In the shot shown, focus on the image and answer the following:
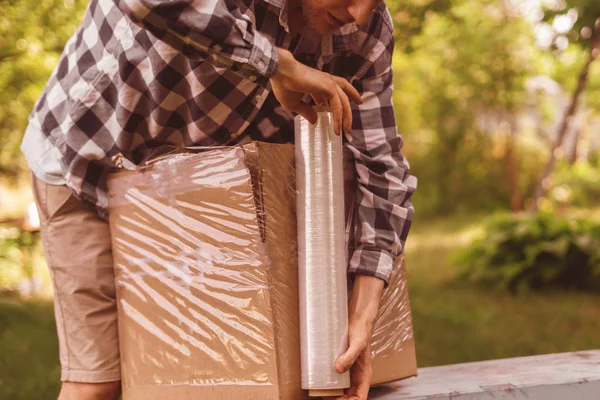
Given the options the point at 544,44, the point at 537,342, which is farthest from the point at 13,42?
the point at 544,44

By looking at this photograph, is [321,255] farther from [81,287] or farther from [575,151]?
[575,151]

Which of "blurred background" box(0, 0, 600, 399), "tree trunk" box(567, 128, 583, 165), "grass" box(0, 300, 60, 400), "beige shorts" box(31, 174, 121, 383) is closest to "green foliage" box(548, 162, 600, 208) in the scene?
"blurred background" box(0, 0, 600, 399)

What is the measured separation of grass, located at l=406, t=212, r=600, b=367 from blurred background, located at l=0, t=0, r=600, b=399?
2cm

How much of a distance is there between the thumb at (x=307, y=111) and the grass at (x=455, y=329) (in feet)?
7.77

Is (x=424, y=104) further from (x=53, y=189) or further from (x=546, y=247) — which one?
(x=53, y=189)

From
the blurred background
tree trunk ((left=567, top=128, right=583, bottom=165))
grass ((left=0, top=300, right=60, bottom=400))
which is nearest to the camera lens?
grass ((left=0, top=300, right=60, bottom=400))

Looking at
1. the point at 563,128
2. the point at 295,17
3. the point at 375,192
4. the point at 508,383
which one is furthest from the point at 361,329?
the point at 563,128

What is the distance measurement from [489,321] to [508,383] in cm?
339

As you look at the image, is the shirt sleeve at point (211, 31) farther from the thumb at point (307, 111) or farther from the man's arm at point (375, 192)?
the man's arm at point (375, 192)

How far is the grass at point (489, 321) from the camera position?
14.1 feet

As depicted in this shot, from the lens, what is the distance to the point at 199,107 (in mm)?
1646

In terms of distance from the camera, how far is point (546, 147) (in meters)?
13.6

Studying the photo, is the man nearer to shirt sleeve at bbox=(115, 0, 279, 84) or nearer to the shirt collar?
the shirt collar

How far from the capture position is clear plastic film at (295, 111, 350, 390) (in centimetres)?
154
